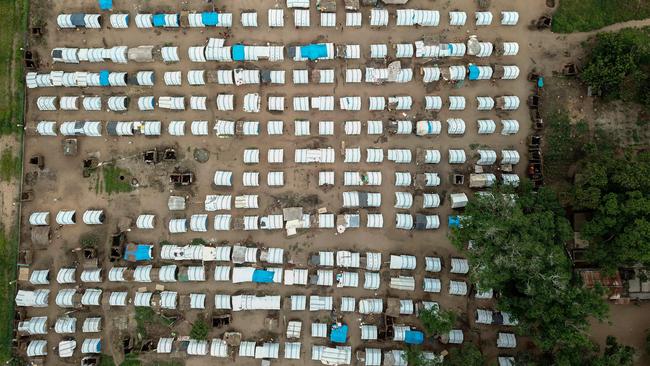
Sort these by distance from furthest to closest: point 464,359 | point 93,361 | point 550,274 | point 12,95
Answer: point 12,95, point 93,361, point 464,359, point 550,274

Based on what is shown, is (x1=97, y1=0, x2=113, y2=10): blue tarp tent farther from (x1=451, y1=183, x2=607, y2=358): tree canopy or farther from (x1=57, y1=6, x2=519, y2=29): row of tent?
(x1=451, y1=183, x2=607, y2=358): tree canopy

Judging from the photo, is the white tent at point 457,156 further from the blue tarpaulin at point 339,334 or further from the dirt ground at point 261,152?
the blue tarpaulin at point 339,334

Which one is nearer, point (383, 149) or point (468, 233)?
point (468, 233)

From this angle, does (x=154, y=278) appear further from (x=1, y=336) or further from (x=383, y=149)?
(x=383, y=149)

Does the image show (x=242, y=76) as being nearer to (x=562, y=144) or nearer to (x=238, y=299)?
(x=238, y=299)

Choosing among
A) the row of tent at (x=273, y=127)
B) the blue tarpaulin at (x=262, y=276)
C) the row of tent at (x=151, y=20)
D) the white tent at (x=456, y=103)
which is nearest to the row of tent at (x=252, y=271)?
the blue tarpaulin at (x=262, y=276)

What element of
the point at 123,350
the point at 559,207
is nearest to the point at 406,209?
the point at 559,207
